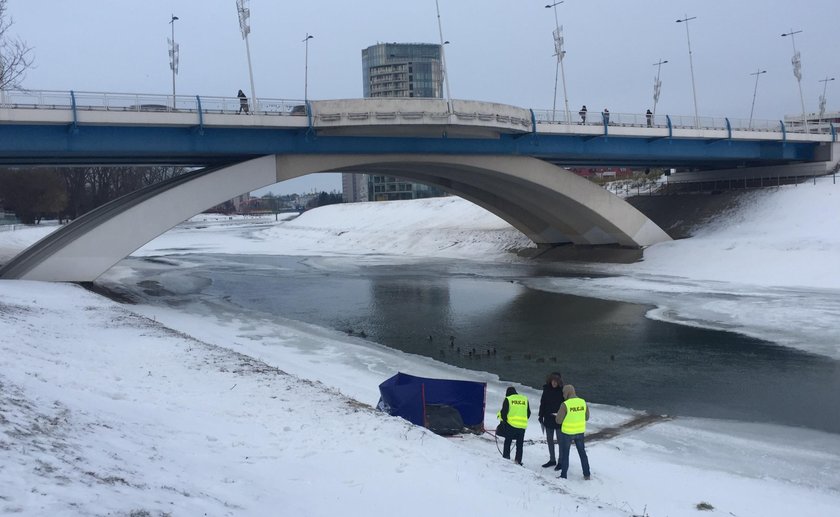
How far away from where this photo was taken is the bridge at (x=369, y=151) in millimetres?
28797

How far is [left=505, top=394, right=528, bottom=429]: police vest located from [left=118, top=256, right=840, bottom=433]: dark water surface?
4.93 m

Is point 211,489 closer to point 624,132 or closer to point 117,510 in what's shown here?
point 117,510

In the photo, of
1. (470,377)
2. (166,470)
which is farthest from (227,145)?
(166,470)

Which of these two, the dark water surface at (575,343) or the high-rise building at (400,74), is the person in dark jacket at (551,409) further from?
the high-rise building at (400,74)

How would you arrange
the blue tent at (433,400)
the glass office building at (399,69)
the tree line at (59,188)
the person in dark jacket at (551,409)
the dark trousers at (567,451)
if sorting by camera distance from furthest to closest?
the glass office building at (399,69), the tree line at (59,188), the blue tent at (433,400), the person in dark jacket at (551,409), the dark trousers at (567,451)

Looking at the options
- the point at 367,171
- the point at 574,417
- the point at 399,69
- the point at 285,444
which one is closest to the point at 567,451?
the point at 574,417

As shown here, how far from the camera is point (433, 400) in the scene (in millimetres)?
11930

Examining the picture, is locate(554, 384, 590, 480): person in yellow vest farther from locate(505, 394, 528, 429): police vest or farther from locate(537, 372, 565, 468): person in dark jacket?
locate(505, 394, 528, 429): police vest

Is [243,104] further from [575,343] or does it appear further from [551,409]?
[551,409]

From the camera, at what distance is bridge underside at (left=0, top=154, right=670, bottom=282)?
28953 mm

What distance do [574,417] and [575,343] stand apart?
11.4m

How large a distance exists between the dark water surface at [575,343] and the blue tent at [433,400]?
4.06m

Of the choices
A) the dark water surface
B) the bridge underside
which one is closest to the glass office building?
the bridge underside

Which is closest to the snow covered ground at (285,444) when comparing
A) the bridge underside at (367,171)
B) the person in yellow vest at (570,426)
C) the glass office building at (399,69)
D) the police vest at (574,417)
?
the person in yellow vest at (570,426)
